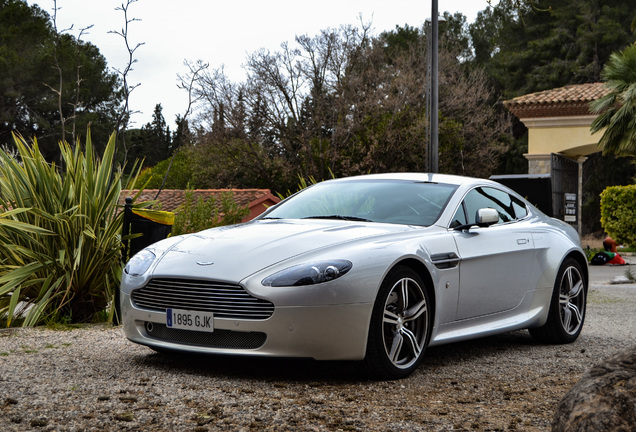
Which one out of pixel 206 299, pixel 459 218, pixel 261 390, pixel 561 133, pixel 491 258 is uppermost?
pixel 561 133

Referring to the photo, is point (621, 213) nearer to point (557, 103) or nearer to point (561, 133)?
point (561, 133)

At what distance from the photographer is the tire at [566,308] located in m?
7.20

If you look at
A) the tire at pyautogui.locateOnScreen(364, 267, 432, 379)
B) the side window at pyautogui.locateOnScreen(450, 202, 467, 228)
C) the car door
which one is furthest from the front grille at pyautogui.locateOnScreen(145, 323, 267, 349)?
the side window at pyautogui.locateOnScreen(450, 202, 467, 228)

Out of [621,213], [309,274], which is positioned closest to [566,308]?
[309,274]

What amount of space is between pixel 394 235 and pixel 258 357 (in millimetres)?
1261

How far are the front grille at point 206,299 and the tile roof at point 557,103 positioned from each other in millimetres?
25794

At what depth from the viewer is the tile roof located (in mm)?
29000

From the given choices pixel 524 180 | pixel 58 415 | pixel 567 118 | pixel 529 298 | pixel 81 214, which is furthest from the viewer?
pixel 567 118

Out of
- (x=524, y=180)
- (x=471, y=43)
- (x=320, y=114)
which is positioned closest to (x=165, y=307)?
(x=524, y=180)

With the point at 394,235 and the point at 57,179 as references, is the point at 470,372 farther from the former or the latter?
the point at 57,179

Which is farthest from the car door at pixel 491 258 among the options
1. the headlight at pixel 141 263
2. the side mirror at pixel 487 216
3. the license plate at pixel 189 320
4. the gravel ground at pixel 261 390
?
the headlight at pixel 141 263

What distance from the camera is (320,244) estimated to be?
17.5 ft

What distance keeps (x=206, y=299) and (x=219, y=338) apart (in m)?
0.26

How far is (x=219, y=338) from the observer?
5.17 meters
